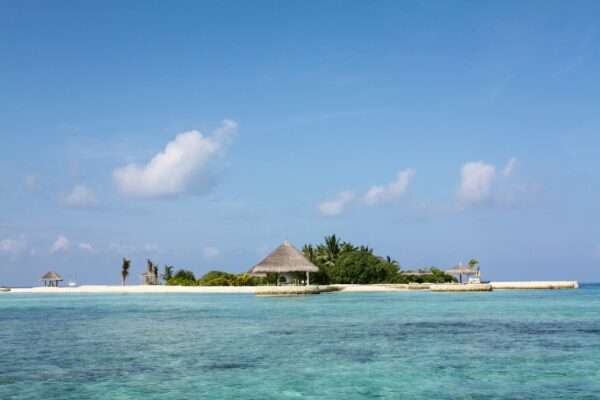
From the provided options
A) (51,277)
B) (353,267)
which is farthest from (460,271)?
(51,277)

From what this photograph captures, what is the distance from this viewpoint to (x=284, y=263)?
54.5 metres

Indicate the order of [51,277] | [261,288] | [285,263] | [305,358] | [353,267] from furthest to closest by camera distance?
[51,277] → [353,267] → [285,263] → [261,288] → [305,358]

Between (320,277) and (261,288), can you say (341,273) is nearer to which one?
(320,277)

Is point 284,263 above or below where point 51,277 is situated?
above

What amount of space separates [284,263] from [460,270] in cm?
2694

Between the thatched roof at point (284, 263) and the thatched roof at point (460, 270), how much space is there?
24.2 metres

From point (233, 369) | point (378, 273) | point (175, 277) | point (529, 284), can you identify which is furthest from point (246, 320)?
point (529, 284)

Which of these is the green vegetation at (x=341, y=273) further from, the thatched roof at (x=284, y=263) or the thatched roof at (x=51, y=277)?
the thatched roof at (x=51, y=277)

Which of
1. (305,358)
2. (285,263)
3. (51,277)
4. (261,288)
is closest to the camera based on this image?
(305,358)

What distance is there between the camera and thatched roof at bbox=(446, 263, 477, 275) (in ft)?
236

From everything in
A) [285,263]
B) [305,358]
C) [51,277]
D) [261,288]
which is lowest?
[305,358]

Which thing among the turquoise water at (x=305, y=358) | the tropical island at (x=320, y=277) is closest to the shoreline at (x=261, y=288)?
the tropical island at (x=320, y=277)

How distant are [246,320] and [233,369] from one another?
45.7 feet

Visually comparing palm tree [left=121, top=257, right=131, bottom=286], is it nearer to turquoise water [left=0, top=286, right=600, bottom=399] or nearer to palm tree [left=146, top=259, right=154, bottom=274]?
palm tree [left=146, top=259, right=154, bottom=274]
